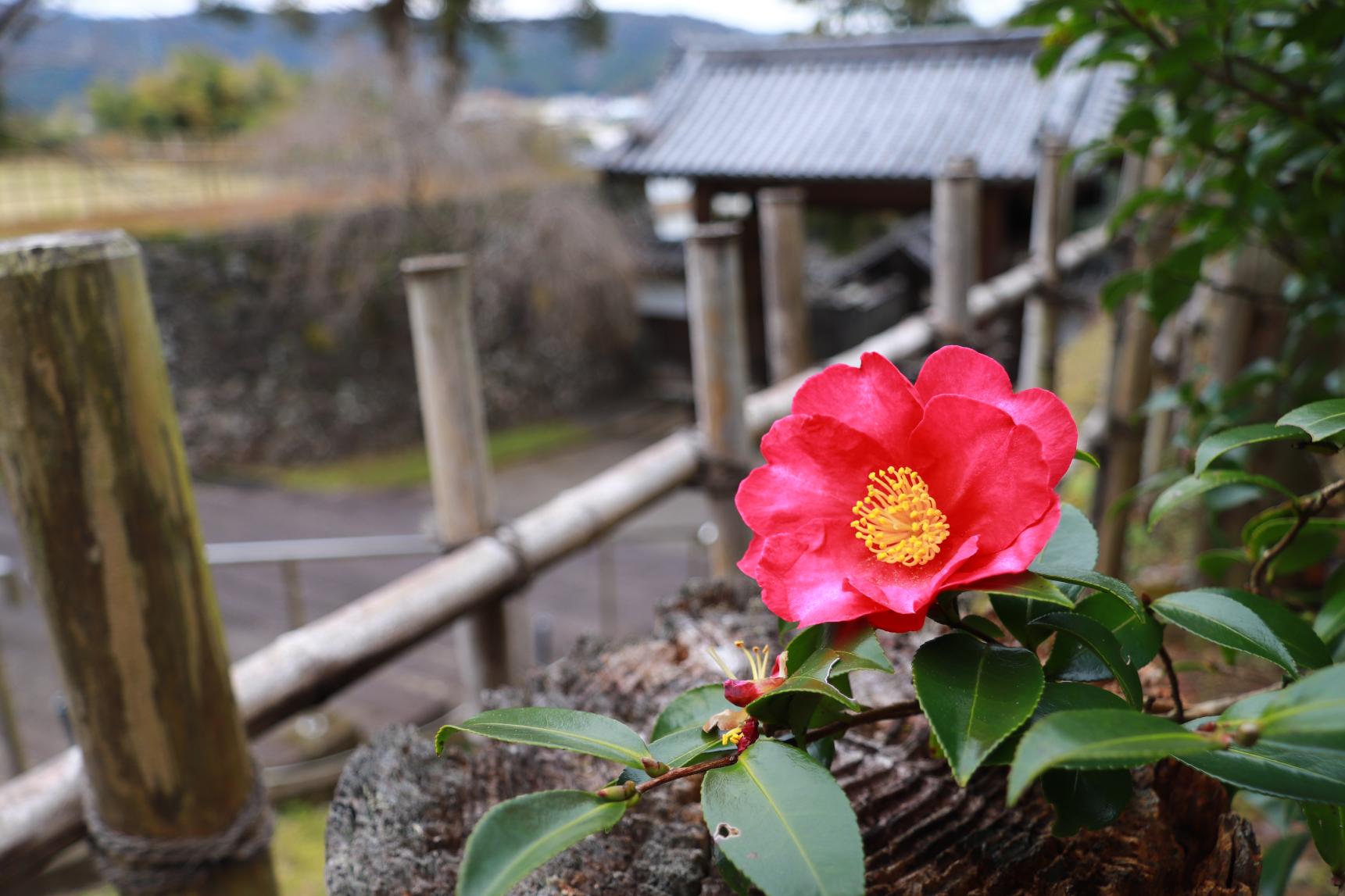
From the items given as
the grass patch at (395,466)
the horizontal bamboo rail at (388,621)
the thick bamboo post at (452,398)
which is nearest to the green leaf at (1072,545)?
the horizontal bamboo rail at (388,621)

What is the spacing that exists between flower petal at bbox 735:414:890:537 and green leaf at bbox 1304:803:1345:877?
259 mm

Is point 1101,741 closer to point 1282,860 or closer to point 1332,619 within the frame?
point 1332,619

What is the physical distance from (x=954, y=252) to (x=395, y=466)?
24.5 feet

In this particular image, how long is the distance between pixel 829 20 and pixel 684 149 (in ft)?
24.7

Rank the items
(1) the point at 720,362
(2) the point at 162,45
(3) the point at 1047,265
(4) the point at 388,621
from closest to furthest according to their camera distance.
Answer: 1. (4) the point at 388,621
2. (1) the point at 720,362
3. (3) the point at 1047,265
4. (2) the point at 162,45

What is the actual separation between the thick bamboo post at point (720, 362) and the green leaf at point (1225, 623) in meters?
1.50

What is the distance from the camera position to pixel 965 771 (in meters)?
0.35

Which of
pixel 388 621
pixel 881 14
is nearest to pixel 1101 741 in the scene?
pixel 388 621

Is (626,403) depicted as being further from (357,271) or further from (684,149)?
(684,149)

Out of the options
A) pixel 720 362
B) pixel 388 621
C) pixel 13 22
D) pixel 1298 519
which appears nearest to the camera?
pixel 1298 519

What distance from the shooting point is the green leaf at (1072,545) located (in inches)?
17.8

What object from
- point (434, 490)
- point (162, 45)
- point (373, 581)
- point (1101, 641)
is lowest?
point (373, 581)

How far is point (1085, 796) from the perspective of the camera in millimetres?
441

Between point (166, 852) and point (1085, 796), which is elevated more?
point (1085, 796)
